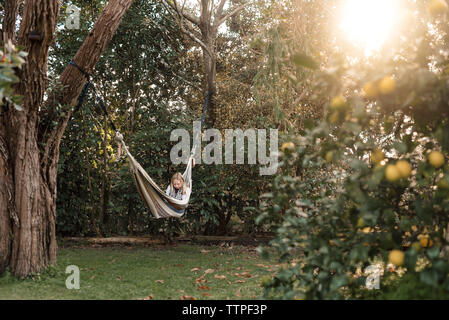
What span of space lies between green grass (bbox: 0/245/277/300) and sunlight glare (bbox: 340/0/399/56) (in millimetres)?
1313

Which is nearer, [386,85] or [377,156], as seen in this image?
[386,85]

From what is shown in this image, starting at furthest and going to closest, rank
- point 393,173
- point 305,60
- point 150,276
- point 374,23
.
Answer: point 150,276
point 374,23
point 305,60
point 393,173

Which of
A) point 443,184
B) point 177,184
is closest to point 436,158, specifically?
point 443,184

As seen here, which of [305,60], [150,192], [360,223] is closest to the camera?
[305,60]

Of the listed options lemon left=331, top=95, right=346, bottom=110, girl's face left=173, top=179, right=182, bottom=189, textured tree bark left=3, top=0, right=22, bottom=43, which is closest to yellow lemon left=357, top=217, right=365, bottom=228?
lemon left=331, top=95, right=346, bottom=110

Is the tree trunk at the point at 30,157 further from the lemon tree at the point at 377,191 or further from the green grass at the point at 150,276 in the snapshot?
the lemon tree at the point at 377,191

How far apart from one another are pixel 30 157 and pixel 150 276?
1312 millimetres

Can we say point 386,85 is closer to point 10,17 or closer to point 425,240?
point 425,240

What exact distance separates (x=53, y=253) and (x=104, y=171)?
2407 mm

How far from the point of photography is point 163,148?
16.7 feet

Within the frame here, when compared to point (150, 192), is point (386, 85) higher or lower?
higher

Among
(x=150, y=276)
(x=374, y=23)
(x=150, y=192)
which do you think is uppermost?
(x=374, y=23)

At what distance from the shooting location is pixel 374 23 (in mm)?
2131
